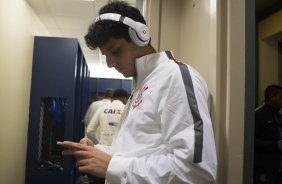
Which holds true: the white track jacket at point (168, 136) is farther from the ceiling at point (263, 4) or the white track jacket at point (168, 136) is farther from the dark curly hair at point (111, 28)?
the ceiling at point (263, 4)

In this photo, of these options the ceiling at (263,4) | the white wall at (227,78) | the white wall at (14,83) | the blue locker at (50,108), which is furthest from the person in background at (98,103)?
the white wall at (227,78)

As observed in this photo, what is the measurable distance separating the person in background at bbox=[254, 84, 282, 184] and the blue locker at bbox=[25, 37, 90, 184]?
2199mm

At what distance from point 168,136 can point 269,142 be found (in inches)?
65.6

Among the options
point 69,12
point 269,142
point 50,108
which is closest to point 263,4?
point 269,142

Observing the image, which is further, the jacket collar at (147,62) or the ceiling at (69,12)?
the ceiling at (69,12)

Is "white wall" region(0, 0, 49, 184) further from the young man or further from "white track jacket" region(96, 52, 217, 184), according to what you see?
"white track jacket" region(96, 52, 217, 184)

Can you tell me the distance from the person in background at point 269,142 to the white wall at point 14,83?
224 cm

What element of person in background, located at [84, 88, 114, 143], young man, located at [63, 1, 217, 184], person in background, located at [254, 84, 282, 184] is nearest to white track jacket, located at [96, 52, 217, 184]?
young man, located at [63, 1, 217, 184]

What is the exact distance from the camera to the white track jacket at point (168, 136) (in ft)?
2.64

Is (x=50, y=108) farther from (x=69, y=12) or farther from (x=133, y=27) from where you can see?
(x=133, y=27)

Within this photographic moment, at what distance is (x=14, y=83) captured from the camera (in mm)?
3006

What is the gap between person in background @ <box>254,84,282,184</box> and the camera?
225 centimetres

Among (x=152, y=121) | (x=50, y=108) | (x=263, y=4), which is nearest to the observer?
(x=152, y=121)

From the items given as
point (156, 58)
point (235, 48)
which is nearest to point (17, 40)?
point (156, 58)
